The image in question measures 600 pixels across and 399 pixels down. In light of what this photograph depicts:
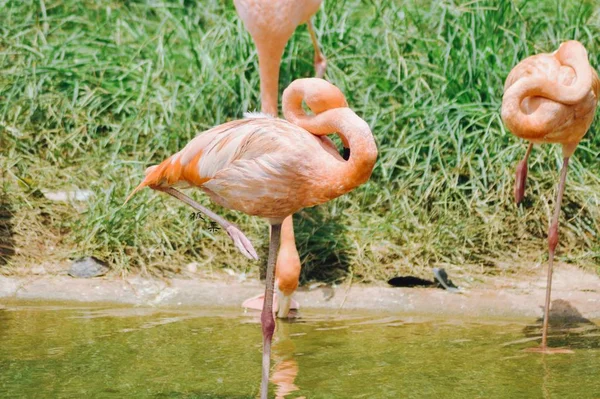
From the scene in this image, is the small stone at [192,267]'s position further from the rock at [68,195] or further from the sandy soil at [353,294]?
the rock at [68,195]

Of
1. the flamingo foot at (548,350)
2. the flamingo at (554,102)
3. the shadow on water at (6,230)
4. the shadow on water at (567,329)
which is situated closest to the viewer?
the flamingo foot at (548,350)

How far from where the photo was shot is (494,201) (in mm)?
5953

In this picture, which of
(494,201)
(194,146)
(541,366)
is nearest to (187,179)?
(194,146)

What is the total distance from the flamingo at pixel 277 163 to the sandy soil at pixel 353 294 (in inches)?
48.6

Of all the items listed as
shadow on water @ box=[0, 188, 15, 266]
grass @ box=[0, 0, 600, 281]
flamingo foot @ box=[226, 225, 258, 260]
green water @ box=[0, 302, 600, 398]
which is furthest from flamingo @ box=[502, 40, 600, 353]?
shadow on water @ box=[0, 188, 15, 266]

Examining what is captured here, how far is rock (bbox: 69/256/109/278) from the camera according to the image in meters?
5.40

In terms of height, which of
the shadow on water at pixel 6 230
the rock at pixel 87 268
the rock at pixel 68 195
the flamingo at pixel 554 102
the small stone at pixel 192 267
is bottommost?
the rock at pixel 87 268

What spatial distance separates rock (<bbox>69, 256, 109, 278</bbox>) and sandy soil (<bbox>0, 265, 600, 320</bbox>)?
0.15ft

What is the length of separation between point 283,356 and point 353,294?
0.95 metres

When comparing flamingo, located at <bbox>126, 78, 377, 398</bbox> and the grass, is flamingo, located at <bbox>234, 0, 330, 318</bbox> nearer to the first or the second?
the grass

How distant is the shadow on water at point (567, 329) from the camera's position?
4562 millimetres

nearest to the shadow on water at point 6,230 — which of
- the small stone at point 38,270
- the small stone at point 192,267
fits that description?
the small stone at point 38,270

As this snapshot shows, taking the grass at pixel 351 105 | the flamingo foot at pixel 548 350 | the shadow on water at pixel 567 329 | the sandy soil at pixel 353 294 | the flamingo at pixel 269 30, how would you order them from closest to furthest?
the flamingo foot at pixel 548 350 → the shadow on water at pixel 567 329 → the sandy soil at pixel 353 294 → the flamingo at pixel 269 30 → the grass at pixel 351 105

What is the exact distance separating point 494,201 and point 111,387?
2.93m
